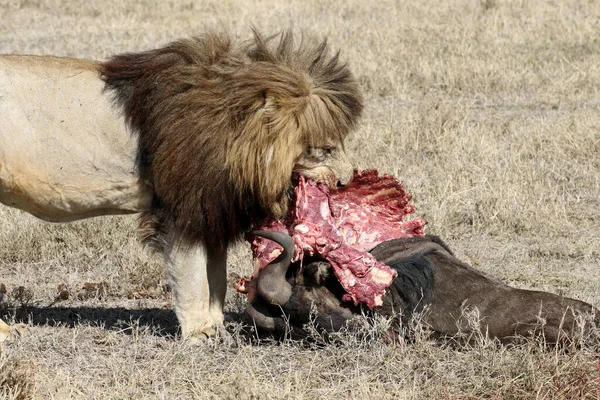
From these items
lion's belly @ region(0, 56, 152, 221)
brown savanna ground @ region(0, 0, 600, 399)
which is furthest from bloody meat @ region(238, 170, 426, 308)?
lion's belly @ region(0, 56, 152, 221)

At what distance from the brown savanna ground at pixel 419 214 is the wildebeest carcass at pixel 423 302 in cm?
11

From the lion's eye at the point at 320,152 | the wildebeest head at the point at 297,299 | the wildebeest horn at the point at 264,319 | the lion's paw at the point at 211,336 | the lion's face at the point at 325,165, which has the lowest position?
the lion's paw at the point at 211,336

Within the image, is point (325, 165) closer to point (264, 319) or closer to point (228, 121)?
point (228, 121)

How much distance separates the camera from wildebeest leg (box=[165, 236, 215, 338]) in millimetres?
4875

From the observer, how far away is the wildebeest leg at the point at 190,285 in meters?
4.88

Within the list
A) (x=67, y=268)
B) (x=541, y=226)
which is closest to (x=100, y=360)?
(x=67, y=268)

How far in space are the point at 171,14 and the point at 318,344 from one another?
1144cm

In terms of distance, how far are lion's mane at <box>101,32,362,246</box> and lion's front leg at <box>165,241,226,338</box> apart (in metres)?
0.09

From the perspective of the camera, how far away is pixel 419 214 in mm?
7203

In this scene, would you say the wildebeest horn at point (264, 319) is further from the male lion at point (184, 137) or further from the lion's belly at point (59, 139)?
the lion's belly at point (59, 139)

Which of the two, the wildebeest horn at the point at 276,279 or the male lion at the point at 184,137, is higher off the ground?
the male lion at the point at 184,137

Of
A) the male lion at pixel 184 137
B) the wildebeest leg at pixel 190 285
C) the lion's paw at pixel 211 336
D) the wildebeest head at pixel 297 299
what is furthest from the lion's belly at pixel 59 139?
the wildebeest head at pixel 297 299

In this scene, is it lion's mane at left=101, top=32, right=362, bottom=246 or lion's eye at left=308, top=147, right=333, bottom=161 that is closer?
lion's mane at left=101, top=32, right=362, bottom=246

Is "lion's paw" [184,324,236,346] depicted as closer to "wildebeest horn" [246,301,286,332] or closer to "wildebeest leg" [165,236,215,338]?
"wildebeest leg" [165,236,215,338]
